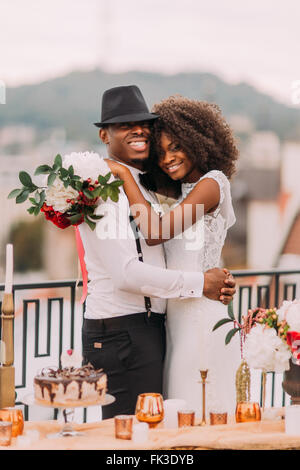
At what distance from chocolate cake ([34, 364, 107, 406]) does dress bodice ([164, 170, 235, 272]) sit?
679 mm

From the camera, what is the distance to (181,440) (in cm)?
157

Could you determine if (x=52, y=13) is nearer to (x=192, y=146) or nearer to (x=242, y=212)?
(x=242, y=212)

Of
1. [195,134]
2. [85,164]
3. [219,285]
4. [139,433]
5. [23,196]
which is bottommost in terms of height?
[139,433]

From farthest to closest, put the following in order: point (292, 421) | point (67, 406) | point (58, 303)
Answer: point (58, 303), point (292, 421), point (67, 406)

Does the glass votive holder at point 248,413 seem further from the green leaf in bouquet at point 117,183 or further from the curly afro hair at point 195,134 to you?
the curly afro hair at point 195,134

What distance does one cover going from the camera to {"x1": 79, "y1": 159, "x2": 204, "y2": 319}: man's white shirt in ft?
6.40

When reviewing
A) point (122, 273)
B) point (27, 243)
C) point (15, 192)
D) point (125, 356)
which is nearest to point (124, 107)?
point (15, 192)

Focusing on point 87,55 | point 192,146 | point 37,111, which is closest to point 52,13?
point 87,55

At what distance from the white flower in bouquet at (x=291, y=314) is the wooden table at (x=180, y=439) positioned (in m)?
0.28

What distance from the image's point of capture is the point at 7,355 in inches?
66.3

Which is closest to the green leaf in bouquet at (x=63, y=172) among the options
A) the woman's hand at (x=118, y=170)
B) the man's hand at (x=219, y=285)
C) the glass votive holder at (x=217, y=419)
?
the woman's hand at (x=118, y=170)

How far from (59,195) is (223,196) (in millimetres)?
584

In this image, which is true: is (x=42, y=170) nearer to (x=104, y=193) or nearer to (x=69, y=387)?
(x=104, y=193)
